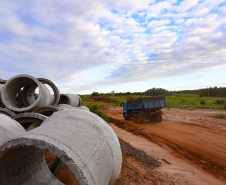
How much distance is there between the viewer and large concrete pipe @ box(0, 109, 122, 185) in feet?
7.02

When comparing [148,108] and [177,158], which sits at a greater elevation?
[148,108]

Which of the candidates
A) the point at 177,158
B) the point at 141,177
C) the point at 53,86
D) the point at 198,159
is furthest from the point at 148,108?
the point at 141,177

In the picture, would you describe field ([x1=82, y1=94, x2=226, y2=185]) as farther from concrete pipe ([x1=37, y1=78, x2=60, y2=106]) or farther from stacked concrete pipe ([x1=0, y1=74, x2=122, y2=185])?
concrete pipe ([x1=37, y1=78, x2=60, y2=106])

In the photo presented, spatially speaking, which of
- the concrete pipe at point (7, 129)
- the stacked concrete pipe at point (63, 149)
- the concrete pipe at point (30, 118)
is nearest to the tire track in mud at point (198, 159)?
the stacked concrete pipe at point (63, 149)

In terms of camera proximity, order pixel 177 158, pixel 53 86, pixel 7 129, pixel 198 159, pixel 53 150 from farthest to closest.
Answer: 1. pixel 53 86
2. pixel 177 158
3. pixel 198 159
4. pixel 7 129
5. pixel 53 150

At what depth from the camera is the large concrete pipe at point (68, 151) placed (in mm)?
2139

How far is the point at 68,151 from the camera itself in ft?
7.09

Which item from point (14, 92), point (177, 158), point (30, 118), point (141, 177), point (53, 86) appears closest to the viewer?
point (141, 177)

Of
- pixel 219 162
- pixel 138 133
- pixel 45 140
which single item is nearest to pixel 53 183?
pixel 45 140

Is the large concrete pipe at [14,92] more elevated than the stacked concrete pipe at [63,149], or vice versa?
the large concrete pipe at [14,92]

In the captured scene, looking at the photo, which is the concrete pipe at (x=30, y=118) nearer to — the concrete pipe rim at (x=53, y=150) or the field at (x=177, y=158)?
the field at (x=177, y=158)

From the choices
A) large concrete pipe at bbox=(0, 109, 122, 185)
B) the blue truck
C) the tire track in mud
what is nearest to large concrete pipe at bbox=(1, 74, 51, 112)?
large concrete pipe at bbox=(0, 109, 122, 185)

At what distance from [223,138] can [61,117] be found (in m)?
10.2

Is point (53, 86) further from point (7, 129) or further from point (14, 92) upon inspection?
point (7, 129)
